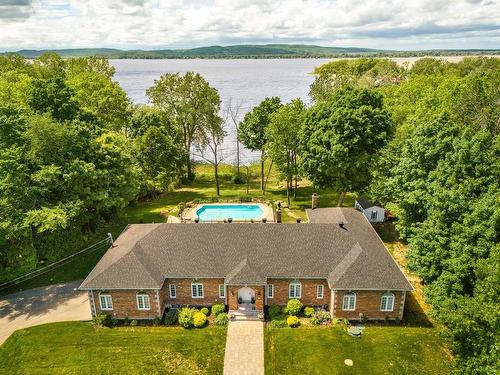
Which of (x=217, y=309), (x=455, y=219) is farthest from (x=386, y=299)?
(x=217, y=309)

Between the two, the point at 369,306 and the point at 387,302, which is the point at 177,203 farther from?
the point at 387,302

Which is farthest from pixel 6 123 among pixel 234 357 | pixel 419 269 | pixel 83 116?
pixel 419 269

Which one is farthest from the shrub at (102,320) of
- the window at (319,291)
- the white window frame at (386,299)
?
the white window frame at (386,299)

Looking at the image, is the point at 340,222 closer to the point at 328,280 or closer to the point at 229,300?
the point at 328,280

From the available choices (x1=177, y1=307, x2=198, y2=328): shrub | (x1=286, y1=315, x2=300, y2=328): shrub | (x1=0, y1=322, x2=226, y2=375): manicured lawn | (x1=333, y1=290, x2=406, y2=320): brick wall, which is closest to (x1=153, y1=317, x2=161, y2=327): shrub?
(x1=0, y1=322, x2=226, y2=375): manicured lawn

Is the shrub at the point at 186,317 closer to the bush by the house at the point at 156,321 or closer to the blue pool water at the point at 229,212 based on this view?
the bush by the house at the point at 156,321
